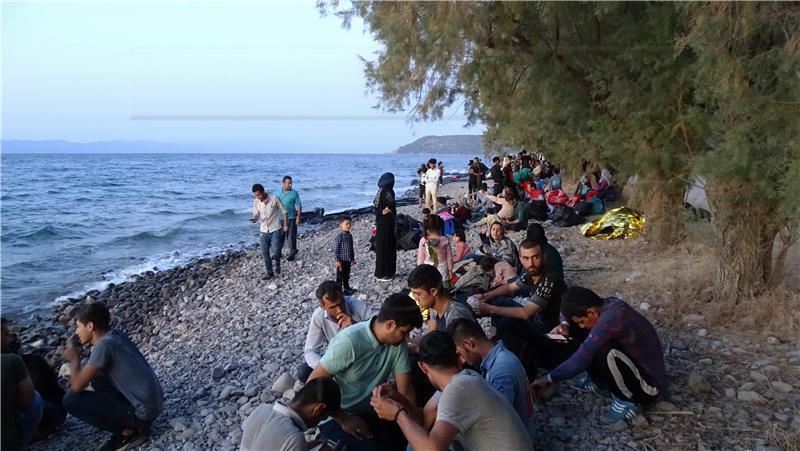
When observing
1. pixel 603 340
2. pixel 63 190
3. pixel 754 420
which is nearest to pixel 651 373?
pixel 603 340

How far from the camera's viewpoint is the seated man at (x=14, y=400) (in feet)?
12.7

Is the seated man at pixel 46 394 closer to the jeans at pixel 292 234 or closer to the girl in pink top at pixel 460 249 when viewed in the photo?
the girl in pink top at pixel 460 249

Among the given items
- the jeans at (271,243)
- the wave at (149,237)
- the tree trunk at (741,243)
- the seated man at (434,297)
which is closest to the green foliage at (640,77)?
the tree trunk at (741,243)

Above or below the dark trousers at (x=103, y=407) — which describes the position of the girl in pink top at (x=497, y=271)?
above

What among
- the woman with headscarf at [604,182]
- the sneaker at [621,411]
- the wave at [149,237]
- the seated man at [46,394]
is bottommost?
the wave at [149,237]

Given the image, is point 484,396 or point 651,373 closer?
point 484,396

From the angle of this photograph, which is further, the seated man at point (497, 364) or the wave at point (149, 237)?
the wave at point (149, 237)

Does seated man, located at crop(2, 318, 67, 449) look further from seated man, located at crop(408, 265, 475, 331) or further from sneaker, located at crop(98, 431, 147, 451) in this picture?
seated man, located at crop(408, 265, 475, 331)

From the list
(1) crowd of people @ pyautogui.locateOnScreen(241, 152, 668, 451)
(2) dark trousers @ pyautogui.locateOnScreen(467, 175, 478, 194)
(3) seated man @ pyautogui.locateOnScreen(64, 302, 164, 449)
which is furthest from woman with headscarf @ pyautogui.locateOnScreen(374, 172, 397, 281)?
(2) dark trousers @ pyautogui.locateOnScreen(467, 175, 478, 194)

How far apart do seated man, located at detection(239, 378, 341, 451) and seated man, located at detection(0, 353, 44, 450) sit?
83.0 inches

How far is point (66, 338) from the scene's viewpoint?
9812 millimetres

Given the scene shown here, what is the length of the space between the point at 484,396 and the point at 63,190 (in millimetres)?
43422

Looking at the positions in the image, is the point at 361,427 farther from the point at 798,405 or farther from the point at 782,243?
the point at 782,243

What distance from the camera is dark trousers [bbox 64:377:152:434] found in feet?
15.2
